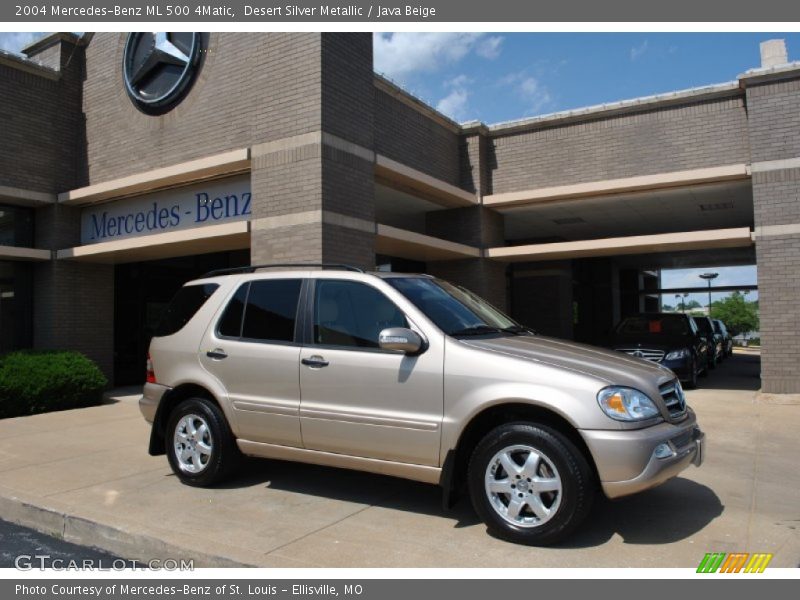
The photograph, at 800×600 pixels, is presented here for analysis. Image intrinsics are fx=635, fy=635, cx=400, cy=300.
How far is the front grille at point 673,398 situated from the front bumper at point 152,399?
433cm

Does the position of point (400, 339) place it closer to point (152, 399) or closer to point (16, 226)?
point (152, 399)

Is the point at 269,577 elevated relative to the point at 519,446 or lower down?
lower down

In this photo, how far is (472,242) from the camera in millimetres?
14000

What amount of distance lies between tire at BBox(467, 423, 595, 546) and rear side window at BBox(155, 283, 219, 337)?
3147 millimetres

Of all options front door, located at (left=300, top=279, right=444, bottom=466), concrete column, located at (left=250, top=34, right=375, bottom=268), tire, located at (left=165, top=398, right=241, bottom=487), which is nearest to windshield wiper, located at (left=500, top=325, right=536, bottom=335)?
front door, located at (left=300, top=279, right=444, bottom=466)

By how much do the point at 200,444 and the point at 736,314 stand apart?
6899 centimetres

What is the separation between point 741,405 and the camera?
10.5 m

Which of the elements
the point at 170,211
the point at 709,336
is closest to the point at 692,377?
the point at 709,336

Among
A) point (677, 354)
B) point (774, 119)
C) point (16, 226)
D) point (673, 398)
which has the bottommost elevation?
point (677, 354)

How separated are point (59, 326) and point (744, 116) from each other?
13660mm

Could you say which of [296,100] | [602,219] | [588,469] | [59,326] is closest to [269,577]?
[588,469]

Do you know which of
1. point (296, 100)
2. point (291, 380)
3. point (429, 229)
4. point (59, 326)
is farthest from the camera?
point (429, 229)

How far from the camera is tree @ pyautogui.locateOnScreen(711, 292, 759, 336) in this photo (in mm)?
64125

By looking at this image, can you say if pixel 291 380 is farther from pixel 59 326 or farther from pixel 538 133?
pixel 538 133
